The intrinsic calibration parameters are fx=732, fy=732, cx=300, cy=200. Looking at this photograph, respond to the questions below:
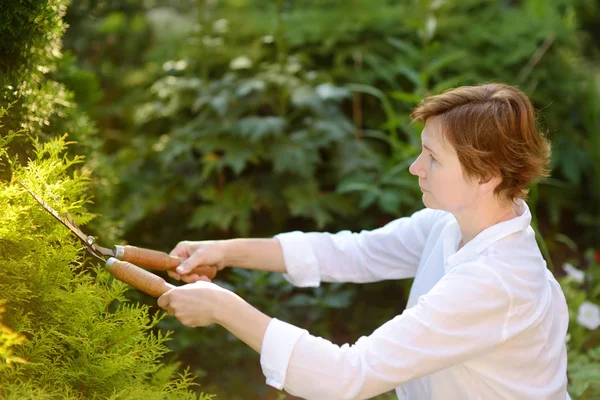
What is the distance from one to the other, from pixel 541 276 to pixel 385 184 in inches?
81.2

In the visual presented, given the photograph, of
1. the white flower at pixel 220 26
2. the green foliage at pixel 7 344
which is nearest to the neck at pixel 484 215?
the green foliage at pixel 7 344

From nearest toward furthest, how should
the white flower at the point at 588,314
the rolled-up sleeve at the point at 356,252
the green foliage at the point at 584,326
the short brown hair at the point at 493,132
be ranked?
the short brown hair at the point at 493,132, the rolled-up sleeve at the point at 356,252, the green foliage at the point at 584,326, the white flower at the point at 588,314

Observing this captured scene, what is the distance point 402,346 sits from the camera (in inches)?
69.3

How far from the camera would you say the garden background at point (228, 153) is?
1.75 m

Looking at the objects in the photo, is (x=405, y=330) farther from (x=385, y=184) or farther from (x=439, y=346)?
(x=385, y=184)

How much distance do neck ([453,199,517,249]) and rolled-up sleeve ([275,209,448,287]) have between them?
37 centimetres

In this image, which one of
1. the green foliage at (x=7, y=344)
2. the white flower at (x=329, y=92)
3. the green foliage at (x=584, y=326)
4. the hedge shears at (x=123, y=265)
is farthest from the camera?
the white flower at (x=329, y=92)

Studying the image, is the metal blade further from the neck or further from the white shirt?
the neck

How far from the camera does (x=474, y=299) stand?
5.86ft

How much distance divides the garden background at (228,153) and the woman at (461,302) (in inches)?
10.3

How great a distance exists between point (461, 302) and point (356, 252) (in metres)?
0.70

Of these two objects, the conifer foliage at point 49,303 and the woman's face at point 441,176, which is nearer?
the conifer foliage at point 49,303

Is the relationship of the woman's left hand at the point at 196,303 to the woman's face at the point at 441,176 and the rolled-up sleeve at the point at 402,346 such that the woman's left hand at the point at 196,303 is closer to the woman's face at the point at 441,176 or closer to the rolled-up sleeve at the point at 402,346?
the rolled-up sleeve at the point at 402,346

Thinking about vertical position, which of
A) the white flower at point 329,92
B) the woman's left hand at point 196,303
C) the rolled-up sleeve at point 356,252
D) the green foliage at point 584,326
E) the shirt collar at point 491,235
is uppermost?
the woman's left hand at point 196,303
